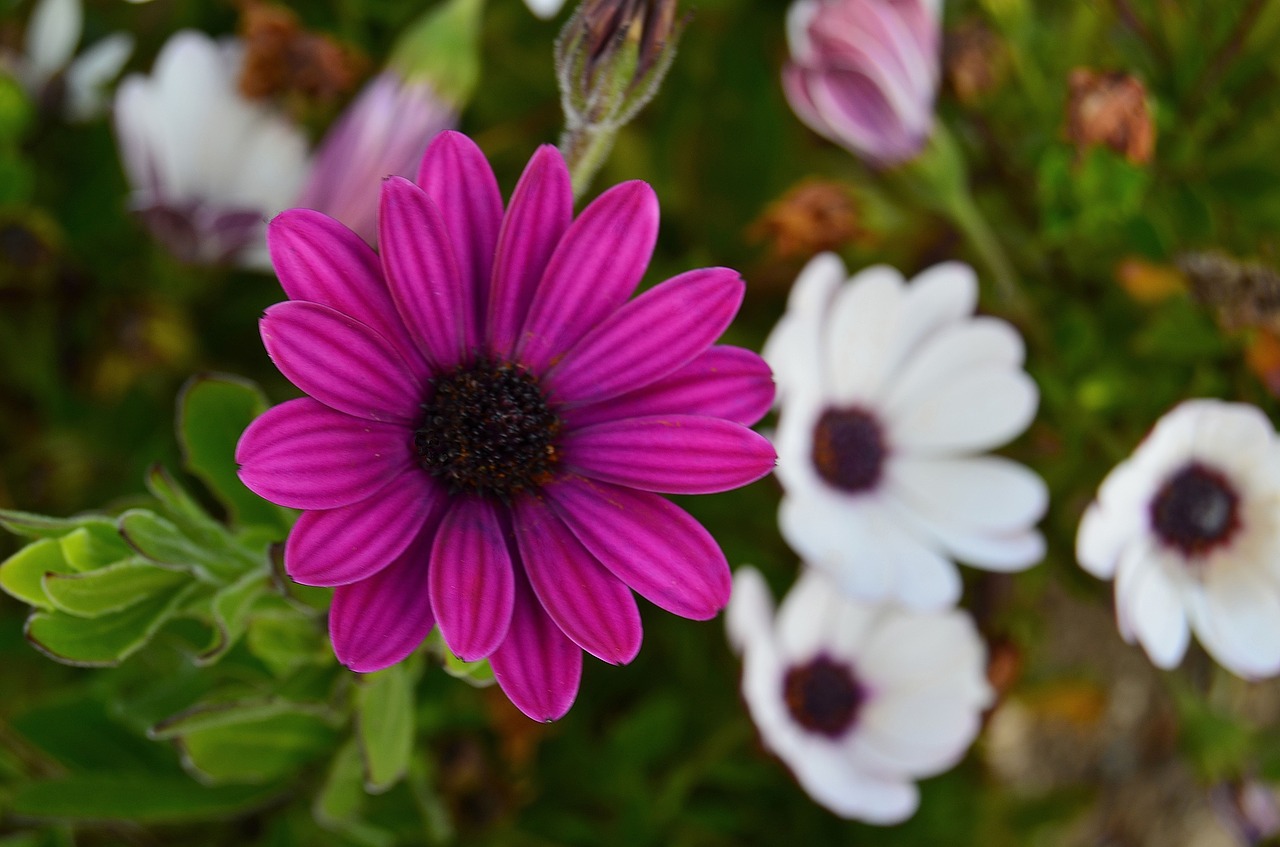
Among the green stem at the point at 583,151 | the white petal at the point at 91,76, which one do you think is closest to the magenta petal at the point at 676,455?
the green stem at the point at 583,151

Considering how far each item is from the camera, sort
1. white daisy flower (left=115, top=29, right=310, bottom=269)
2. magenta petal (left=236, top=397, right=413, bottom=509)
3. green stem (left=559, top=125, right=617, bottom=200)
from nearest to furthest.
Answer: magenta petal (left=236, top=397, right=413, bottom=509)
green stem (left=559, top=125, right=617, bottom=200)
white daisy flower (left=115, top=29, right=310, bottom=269)

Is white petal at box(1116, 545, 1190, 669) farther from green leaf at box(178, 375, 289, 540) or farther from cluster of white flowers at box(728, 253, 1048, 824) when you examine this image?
green leaf at box(178, 375, 289, 540)

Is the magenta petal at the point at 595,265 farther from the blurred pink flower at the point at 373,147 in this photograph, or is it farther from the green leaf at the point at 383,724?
the blurred pink flower at the point at 373,147

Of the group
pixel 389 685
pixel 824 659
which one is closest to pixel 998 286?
pixel 824 659

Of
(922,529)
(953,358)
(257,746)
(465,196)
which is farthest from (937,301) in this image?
(257,746)

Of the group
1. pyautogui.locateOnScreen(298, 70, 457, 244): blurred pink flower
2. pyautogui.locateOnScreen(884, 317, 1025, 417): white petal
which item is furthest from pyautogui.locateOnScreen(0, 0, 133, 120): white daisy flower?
pyautogui.locateOnScreen(884, 317, 1025, 417): white petal

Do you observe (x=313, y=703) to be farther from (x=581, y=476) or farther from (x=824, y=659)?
(x=824, y=659)
